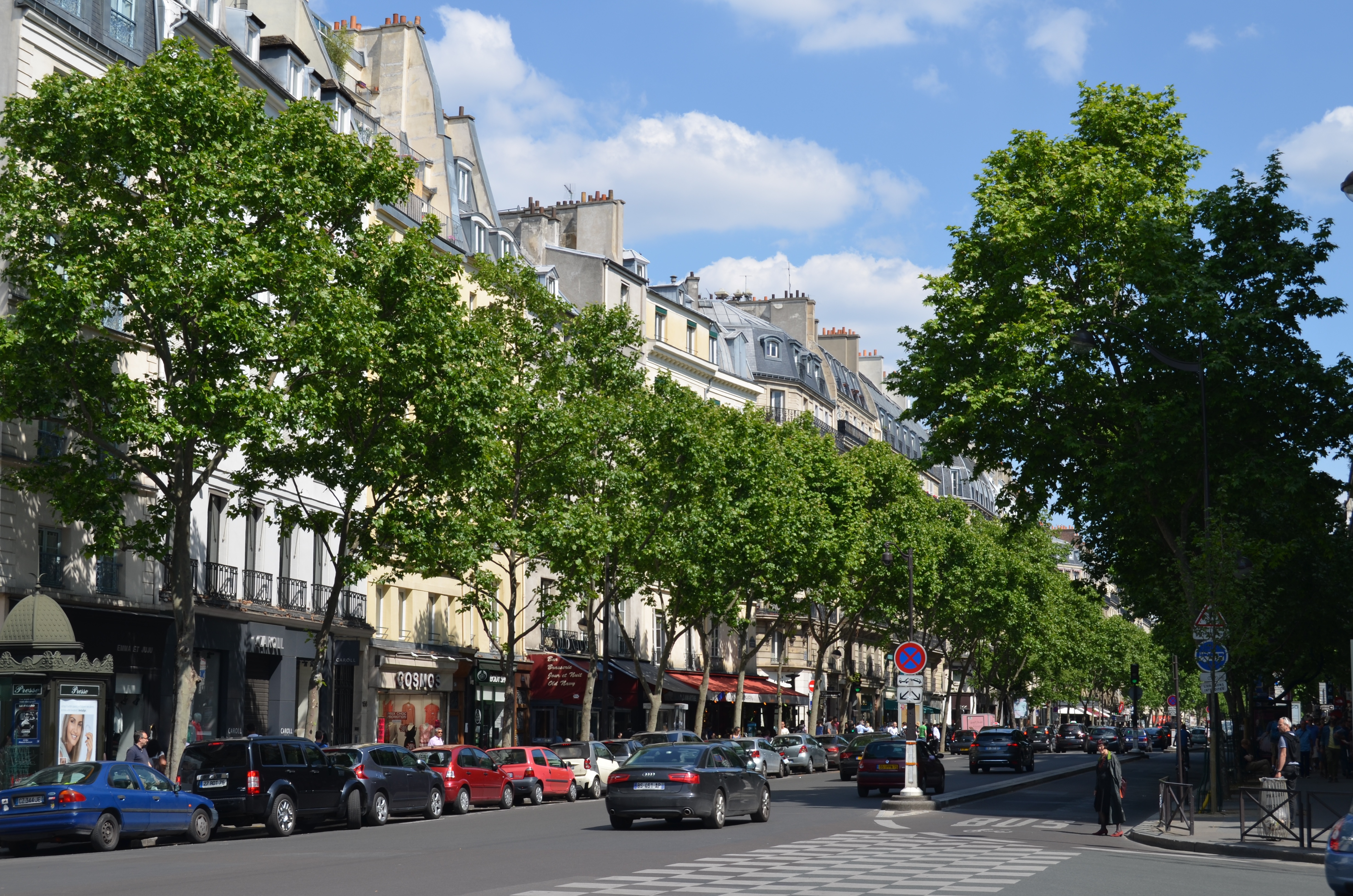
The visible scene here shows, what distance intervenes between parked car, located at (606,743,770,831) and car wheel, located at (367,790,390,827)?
4.78 meters

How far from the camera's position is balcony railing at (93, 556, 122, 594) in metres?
31.7

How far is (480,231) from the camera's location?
56438mm

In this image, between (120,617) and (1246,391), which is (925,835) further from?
(120,617)

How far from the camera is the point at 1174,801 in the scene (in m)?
24.9

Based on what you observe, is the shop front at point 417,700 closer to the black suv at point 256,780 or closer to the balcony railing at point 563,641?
the balcony railing at point 563,641

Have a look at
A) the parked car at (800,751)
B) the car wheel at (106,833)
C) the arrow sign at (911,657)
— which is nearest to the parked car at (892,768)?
the arrow sign at (911,657)

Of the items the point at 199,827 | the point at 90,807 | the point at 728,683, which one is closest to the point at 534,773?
the point at 199,827

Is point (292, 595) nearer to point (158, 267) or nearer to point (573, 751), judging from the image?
point (573, 751)

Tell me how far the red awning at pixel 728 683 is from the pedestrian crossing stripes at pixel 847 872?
40.3 metres

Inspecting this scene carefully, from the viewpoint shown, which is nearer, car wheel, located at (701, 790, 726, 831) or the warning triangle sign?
car wheel, located at (701, 790, 726, 831)

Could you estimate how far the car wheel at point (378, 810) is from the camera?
2736cm

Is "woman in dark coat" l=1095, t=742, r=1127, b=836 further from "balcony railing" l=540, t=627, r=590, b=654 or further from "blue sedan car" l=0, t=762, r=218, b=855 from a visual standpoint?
"balcony railing" l=540, t=627, r=590, b=654

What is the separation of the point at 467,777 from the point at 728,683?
122ft

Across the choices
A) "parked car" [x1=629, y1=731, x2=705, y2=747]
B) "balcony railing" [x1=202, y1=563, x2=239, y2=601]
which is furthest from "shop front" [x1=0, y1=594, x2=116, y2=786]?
"parked car" [x1=629, y1=731, x2=705, y2=747]
